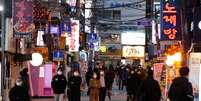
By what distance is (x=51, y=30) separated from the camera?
38.5 m

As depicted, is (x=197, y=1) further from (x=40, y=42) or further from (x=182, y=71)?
(x=40, y=42)

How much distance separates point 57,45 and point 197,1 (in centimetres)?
2141

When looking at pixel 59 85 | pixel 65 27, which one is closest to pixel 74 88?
pixel 59 85

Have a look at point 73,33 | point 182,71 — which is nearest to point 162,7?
point 182,71

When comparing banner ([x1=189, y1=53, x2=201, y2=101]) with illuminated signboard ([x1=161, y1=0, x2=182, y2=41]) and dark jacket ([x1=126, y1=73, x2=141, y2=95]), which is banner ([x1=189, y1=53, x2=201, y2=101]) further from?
dark jacket ([x1=126, y1=73, x2=141, y2=95])

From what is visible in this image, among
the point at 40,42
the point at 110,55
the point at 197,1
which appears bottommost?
the point at 110,55

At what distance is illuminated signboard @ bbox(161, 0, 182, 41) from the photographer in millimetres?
22203

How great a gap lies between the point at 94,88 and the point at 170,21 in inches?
260

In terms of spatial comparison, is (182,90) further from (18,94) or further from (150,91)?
(18,94)

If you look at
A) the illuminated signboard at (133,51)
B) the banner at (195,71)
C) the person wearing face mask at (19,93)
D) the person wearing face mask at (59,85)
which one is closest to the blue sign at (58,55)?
the person wearing face mask at (59,85)

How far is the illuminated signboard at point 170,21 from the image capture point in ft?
72.8

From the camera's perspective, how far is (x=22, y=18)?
78.8 feet

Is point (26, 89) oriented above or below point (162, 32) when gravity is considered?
below

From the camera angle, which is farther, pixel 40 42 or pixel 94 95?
pixel 40 42
